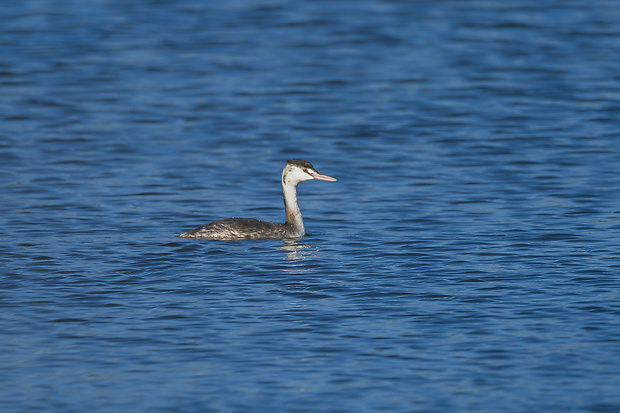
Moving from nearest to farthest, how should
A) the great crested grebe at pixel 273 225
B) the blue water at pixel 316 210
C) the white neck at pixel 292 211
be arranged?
1. the blue water at pixel 316 210
2. the great crested grebe at pixel 273 225
3. the white neck at pixel 292 211

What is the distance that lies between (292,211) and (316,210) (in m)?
1.91

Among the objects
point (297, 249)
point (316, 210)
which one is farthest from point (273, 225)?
point (316, 210)

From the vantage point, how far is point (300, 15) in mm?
38688

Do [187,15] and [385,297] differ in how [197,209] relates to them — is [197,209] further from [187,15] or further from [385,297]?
[187,15]

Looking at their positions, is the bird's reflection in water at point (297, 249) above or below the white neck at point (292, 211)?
below

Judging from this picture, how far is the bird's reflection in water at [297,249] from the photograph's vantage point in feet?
51.2

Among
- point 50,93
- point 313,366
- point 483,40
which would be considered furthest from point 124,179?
point 483,40

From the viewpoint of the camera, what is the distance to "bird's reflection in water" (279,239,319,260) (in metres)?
15.6

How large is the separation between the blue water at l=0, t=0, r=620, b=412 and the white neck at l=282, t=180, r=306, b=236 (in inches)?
17.5

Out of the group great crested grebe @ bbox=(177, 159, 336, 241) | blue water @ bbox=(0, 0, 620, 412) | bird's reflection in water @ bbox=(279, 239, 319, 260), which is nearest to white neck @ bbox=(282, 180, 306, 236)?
great crested grebe @ bbox=(177, 159, 336, 241)

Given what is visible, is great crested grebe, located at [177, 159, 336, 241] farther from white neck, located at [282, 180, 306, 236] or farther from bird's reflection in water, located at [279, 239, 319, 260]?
bird's reflection in water, located at [279, 239, 319, 260]

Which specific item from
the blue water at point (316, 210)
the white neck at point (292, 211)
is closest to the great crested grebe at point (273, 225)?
the white neck at point (292, 211)

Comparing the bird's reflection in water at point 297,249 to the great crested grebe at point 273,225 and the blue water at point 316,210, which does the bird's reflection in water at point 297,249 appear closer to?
the blue water at point 316,210

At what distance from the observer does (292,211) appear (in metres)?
17.3
